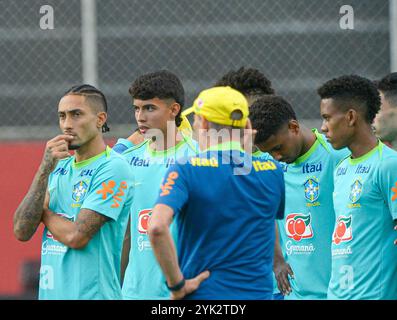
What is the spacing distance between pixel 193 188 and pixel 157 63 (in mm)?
4724

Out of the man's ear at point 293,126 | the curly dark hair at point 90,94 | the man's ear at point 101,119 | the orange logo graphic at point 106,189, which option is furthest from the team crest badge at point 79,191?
the man's ear at point 293,126

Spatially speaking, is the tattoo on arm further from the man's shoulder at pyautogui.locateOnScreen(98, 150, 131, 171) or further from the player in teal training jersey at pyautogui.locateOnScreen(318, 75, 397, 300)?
the player in teal training jersey at pyautogui.locateOnScreen(318, 75, 397, 300)

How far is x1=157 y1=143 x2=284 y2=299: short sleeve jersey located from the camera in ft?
14.6

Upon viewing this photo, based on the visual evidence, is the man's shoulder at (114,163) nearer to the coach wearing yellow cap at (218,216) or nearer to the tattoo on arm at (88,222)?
the tattoo on arm at (88,222)

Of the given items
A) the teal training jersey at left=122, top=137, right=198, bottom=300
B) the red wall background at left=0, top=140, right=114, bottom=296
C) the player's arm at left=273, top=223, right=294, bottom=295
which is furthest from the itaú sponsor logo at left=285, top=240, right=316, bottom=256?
the red wall background at left=0, top=140, right=114, bottom=296

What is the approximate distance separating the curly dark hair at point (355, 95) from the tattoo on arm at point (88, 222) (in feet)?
4.96

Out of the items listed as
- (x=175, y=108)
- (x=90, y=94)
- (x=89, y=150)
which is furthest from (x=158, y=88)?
(x=89, y=150)

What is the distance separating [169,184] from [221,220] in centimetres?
29

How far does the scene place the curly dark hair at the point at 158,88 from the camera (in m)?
6.18

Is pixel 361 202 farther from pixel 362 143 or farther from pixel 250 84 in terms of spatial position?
pixel 250 84

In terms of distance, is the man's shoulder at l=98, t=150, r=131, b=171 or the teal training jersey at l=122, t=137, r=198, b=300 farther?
the teal training jersey at l=122, t=137, r=198, b=300

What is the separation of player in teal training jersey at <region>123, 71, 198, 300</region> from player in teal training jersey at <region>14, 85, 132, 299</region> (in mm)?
472

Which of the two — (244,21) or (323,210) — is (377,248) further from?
(244,21)

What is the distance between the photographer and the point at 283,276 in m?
5.76
